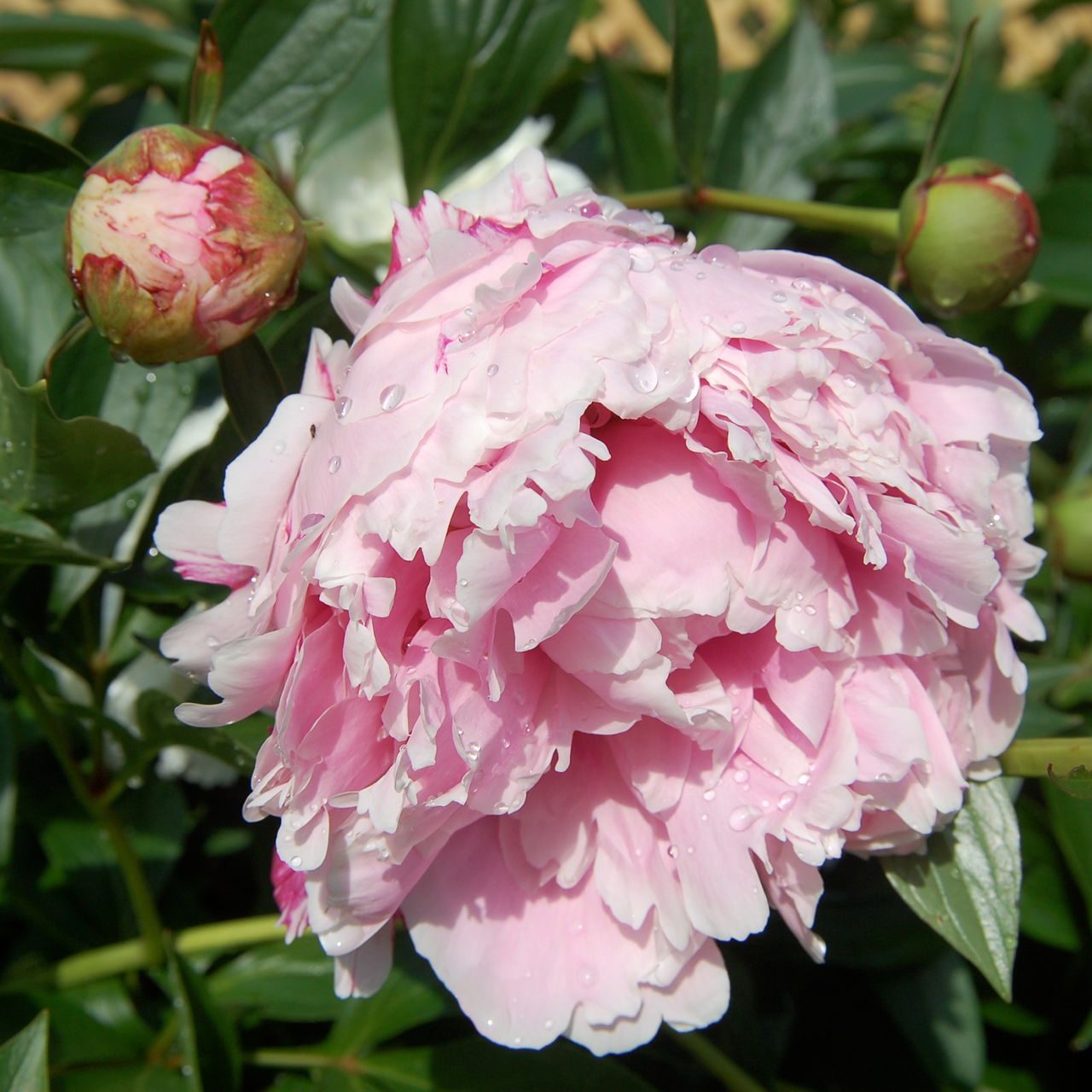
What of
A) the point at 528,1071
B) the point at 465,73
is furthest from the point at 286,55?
the point at 528,1071

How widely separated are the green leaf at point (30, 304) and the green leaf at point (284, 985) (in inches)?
14.5

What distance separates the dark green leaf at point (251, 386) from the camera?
16.4 inches

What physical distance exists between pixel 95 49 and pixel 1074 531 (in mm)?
864

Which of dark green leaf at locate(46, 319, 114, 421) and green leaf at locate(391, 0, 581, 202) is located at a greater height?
green leaf at locate(391, 0, 581, 202)

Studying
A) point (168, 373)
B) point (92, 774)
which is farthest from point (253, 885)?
point (168, 373)

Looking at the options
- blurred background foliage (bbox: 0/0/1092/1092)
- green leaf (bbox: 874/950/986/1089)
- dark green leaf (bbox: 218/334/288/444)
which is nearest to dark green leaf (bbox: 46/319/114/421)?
blurred background foliage (bbox: 0/0/1092/1092)

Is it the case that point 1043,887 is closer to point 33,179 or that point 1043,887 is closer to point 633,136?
point 633,136

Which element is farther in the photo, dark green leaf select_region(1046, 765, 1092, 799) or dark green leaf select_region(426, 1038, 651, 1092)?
dark green leaf select_region(426, 1038, 651, 1092)

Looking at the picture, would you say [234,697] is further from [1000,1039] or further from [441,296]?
[1000,1039]

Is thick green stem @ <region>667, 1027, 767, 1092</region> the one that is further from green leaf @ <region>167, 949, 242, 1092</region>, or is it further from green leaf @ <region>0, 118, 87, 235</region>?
green leaf @ <region>0, 118, 87, 235</region>

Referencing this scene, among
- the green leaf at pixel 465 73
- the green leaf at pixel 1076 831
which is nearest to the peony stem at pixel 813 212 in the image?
the green leaf at pixel 465 73

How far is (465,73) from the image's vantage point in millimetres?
602

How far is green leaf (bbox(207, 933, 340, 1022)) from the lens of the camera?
22.3 inches

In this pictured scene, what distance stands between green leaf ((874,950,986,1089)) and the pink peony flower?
0.77 feet
